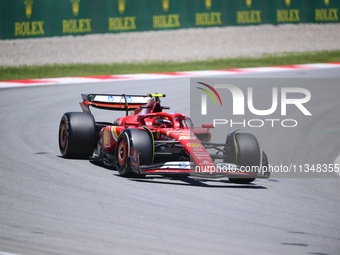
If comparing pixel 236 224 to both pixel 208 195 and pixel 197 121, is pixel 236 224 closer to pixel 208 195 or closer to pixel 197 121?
pixel 208 195

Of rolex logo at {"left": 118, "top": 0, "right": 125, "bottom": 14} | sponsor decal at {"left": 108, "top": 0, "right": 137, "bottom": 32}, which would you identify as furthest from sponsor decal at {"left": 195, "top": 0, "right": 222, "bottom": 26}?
rolex logo at {"left": 118, "top": 0, "right": 125, "bottom": 14}

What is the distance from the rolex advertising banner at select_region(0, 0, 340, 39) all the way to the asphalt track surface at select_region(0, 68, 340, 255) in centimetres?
1015

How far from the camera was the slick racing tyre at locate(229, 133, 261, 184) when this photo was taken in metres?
9.30

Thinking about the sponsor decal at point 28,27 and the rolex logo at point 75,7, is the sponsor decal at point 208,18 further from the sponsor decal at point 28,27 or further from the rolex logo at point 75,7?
the sponsor decal at point 28,27

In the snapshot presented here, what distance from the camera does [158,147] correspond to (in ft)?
32.1

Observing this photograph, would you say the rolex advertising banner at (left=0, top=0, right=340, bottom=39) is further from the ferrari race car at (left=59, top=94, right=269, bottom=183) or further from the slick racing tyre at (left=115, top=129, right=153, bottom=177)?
the slick racing tyre at (left=115, top=129, right=153, bottom=177)

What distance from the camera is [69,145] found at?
34.5ft

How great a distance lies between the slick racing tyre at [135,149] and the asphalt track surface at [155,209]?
0.17m

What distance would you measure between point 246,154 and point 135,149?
1403mm

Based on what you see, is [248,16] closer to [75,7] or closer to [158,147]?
[75,7]

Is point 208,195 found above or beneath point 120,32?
beneath

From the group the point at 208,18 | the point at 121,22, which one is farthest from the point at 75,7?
the point at 208,18

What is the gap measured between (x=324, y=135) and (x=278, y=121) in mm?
1564

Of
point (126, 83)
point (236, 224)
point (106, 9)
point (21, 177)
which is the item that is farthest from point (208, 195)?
point (106, 9)
